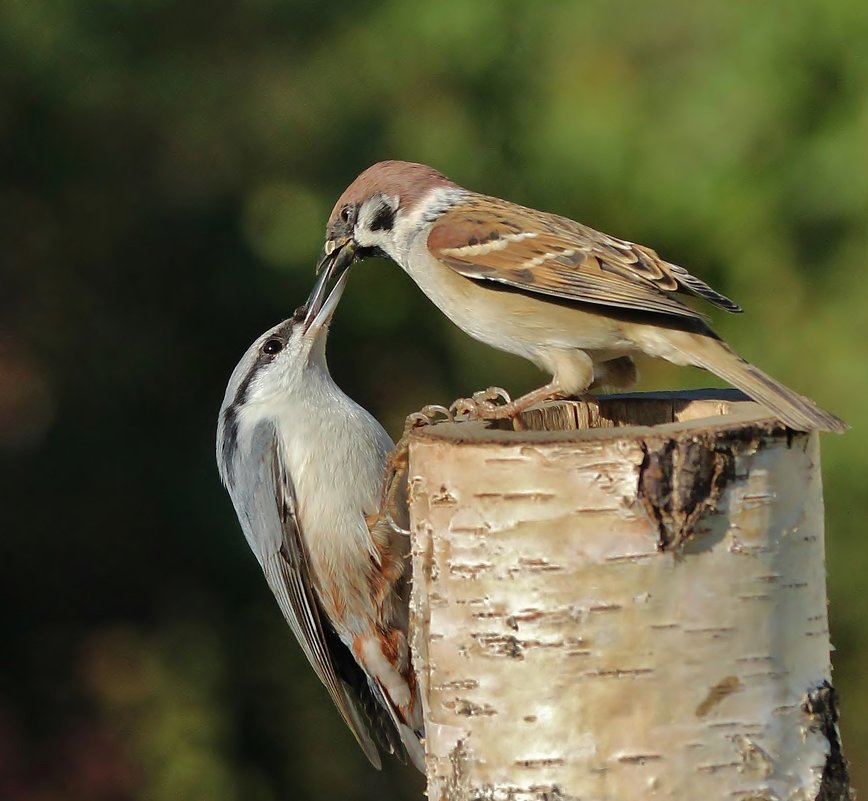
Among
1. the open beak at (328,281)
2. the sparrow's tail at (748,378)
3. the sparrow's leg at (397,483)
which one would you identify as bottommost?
the sparrow's leg at (397,483)

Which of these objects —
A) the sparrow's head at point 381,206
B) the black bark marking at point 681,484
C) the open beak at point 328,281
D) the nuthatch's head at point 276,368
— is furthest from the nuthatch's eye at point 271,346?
the black bark marking at point 681,484

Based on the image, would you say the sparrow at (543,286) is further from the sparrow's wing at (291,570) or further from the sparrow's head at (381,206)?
the sparrow's wing at (291,570)

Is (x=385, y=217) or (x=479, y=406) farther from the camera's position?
(x=385, y=217)

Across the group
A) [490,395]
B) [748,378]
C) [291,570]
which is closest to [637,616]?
[748,378]

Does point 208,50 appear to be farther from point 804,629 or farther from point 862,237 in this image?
point 804,629

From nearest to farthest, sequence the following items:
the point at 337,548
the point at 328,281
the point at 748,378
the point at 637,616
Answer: the point at 637,616 < the point at 748,378 < the point at 337,548 < the point at 328,281

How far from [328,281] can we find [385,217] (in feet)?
1.35

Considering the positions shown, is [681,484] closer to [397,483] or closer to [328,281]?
[397,483]

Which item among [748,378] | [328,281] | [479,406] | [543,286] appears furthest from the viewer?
[328,281]

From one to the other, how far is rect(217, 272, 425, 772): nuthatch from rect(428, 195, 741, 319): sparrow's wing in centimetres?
79

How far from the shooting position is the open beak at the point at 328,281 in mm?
5045

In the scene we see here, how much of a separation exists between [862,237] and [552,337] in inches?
132

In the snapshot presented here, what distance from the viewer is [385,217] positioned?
16.1 ft

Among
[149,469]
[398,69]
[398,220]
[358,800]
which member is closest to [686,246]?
[398,69]
